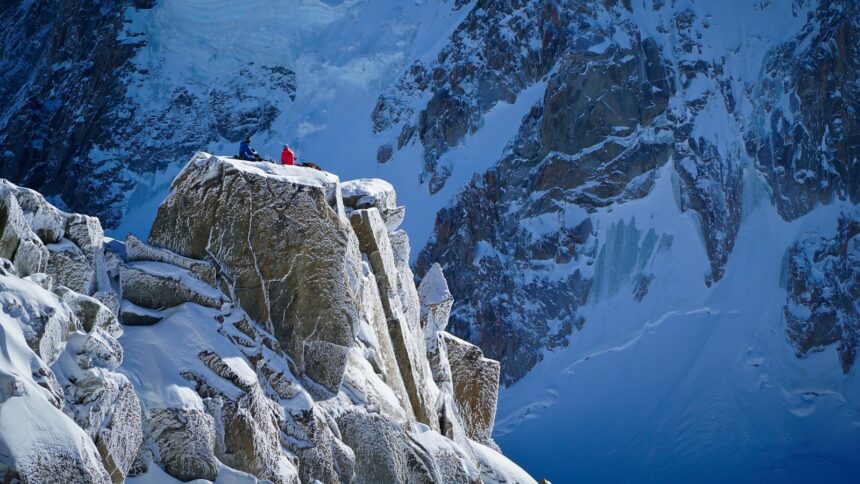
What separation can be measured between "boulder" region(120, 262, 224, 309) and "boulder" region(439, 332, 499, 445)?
38.2ft

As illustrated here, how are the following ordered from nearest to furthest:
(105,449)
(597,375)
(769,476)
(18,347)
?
1. (18,347)
2. (105,449)
3. (769,476)
4. (597,375)

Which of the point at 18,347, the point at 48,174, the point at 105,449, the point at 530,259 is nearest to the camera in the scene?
the point at 18,347

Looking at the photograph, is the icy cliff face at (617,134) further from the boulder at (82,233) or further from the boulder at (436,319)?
the boulder at (82,233)

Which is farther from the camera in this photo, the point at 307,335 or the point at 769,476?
the point at 769,476

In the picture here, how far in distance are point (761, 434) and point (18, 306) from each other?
73.4 m

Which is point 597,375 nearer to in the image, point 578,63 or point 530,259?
point 530,259

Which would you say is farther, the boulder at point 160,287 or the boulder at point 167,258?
the boulder at point 167,258

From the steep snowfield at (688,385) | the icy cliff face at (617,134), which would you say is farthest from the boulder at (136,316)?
the icy cliff face at (617,134)

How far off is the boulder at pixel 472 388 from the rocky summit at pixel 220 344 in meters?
5.23

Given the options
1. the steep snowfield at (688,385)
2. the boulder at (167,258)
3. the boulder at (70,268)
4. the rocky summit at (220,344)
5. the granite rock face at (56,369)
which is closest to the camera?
the granite rock face at (56,369)

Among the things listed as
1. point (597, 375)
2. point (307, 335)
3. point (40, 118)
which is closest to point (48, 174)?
point (40, 118)

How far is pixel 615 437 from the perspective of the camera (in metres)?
81.6

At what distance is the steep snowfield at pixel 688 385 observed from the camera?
79.9 metres

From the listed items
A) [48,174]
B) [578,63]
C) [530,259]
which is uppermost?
[578,63]
